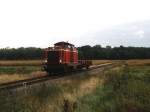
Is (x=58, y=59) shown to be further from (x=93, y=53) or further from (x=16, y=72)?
(x=93, y=53)

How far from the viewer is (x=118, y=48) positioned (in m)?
173

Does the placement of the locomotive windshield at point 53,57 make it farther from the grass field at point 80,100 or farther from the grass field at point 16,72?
the grass field at point 80,100

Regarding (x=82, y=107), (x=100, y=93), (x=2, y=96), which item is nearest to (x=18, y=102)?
(x=2, y=96)

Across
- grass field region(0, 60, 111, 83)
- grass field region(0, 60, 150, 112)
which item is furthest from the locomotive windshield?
grass field region(0, 60, 150, 112)

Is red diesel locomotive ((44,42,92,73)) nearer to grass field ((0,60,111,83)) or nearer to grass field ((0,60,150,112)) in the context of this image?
grass field ((0,60,111,83))

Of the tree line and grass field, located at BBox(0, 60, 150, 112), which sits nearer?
grass field, located at BBox(0, 60, 150, 112)

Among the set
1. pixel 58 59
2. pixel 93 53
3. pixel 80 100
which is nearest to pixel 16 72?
pixel 58 59

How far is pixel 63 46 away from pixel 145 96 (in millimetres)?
23515

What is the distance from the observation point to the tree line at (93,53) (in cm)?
14412

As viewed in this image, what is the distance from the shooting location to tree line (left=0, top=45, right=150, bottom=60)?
144 m

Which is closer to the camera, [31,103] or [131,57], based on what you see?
[31,103]

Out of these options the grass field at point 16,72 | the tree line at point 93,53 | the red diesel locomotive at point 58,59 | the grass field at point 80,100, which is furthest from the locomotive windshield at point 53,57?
the tree line at point 93,53

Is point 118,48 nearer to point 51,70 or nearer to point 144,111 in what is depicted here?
point 51,70

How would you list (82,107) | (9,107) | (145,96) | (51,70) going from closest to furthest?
(9,107)
(82,107)
(145,96)
(51,70)
